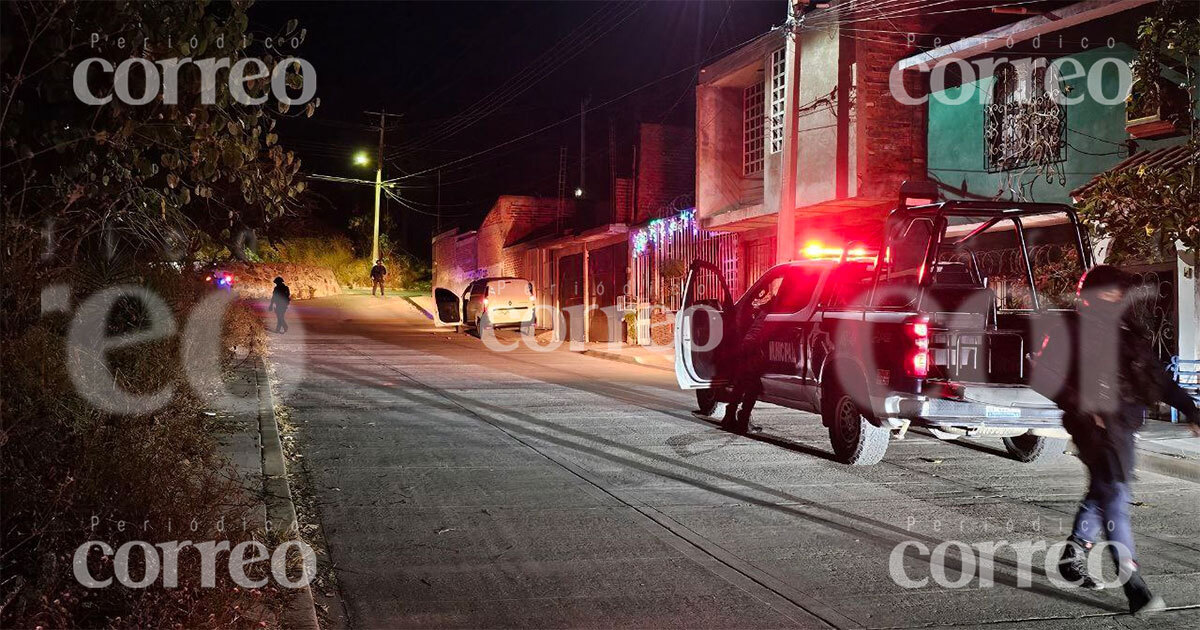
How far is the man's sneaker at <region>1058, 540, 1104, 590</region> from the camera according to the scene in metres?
5.48

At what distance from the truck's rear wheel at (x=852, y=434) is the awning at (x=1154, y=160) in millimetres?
4237

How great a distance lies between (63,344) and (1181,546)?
7410 mm

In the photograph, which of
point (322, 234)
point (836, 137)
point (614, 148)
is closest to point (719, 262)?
point (836, 137)

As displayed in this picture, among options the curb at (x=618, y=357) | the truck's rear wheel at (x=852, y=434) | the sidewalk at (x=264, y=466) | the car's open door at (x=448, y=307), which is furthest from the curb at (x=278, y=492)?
the car's open door at (x=448, y=307)

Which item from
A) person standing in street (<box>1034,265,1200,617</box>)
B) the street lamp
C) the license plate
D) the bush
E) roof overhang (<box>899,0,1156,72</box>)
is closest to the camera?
the bush

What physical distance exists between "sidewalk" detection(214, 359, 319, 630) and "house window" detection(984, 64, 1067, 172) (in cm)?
1177

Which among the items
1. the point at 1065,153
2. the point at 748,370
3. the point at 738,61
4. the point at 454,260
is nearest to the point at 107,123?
the point at 748,370

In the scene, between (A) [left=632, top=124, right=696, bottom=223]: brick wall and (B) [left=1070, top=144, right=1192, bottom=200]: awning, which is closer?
(B) [left=1070, top=144, right=1192, bottom=200]: awning

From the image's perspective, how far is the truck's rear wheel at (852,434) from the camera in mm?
8930

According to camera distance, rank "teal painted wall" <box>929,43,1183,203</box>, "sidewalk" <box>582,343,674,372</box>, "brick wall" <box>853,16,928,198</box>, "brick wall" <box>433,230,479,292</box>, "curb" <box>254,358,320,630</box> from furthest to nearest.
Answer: "brick wall" <box>433,230,479,292</box>, "sidewalk" <box>582,343,674,372</box>, "brick wall" <box>853,16,928,198</box>, "teal painted wall" <box>929,43,1183,203</box>, "curb" <box>254,358,320,630</box>

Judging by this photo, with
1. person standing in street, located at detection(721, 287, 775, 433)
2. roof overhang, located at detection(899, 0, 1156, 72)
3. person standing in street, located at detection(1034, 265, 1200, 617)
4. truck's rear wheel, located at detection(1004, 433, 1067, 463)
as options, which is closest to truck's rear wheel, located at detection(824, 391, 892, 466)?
truck's rear wheel, located at detection(1004, 433, 1067, 463)

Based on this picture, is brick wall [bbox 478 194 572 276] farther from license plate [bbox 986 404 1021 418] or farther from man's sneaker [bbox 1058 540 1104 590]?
man's sneaker [bbox 1058 540 1104 590]

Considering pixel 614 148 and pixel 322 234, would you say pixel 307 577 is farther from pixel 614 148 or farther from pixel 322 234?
pixel 322 234

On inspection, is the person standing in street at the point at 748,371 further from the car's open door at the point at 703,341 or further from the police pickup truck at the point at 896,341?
the car's open door at the point at 703,341
